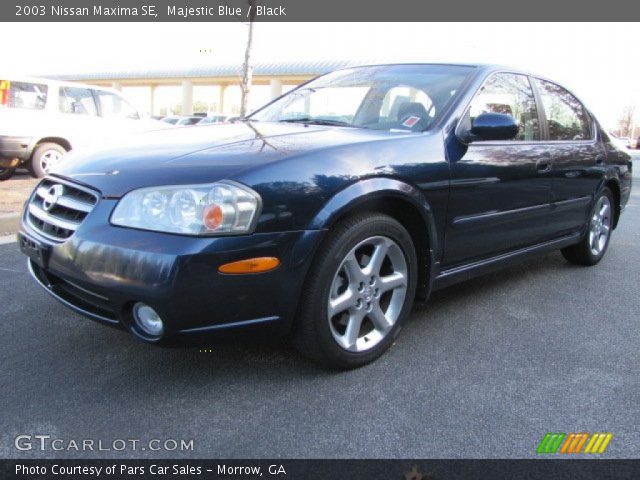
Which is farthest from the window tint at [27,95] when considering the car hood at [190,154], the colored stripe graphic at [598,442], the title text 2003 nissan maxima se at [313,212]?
the colored stripe graphic at [598,442]

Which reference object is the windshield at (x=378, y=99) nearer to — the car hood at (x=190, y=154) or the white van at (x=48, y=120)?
the car hood at (x=190, y=154)

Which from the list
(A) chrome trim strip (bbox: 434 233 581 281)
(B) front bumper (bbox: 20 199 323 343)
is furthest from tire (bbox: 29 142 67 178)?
(A) chrome trim strip (bbox: 434 233 581 281)

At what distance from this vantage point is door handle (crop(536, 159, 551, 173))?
Result: 11.7 ft

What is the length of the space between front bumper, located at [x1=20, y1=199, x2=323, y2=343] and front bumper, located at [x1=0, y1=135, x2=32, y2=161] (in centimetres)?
760

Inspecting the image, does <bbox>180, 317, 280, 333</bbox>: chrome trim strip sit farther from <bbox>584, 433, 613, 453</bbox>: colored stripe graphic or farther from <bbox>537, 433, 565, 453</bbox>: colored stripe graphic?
<bbox>584, 433, 613, 453</bbox>: colored stripe graphic

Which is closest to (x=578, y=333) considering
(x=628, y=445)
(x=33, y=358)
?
(x=628, y=445)

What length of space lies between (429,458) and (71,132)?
9.30 meters

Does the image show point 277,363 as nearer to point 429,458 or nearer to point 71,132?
point 429,458

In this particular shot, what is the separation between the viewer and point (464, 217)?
9.97ft

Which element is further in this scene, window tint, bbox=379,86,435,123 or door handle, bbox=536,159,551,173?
door handle, bbox=536,159,551,173

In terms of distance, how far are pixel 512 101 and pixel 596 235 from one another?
1.90 meters

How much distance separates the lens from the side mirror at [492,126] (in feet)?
9.73

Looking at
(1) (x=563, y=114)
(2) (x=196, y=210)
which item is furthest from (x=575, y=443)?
(1) (x=563, y=114)

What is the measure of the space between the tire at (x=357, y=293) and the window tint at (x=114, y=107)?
881cm
